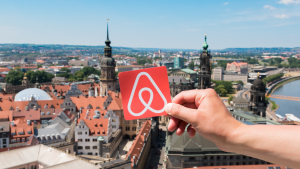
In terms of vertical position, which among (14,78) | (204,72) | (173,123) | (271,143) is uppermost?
(271,143)

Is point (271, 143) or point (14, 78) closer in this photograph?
point (271, 143)

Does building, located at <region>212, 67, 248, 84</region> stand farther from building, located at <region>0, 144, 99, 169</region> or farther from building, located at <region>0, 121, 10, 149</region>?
building, located at <region>0, 144, 99, 169</region>

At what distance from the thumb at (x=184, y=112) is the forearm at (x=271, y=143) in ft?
2.00

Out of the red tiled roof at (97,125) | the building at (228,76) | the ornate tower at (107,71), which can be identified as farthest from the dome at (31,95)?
the building at (228,76)

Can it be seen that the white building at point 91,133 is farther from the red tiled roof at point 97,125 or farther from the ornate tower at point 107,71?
the ornate tower at point 107,71

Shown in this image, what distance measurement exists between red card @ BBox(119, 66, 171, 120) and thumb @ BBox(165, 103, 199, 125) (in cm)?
62

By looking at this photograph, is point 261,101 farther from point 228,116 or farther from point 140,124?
point 228,116

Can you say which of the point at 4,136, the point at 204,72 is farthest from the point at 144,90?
the point at 204,72

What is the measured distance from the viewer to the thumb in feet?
11.9

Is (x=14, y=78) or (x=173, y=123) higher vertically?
(x=173, y=123)

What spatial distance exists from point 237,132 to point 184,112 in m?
0.83

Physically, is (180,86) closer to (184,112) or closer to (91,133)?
(91,133)

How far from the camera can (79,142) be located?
3105 cm

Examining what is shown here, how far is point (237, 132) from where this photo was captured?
10.7 ft
